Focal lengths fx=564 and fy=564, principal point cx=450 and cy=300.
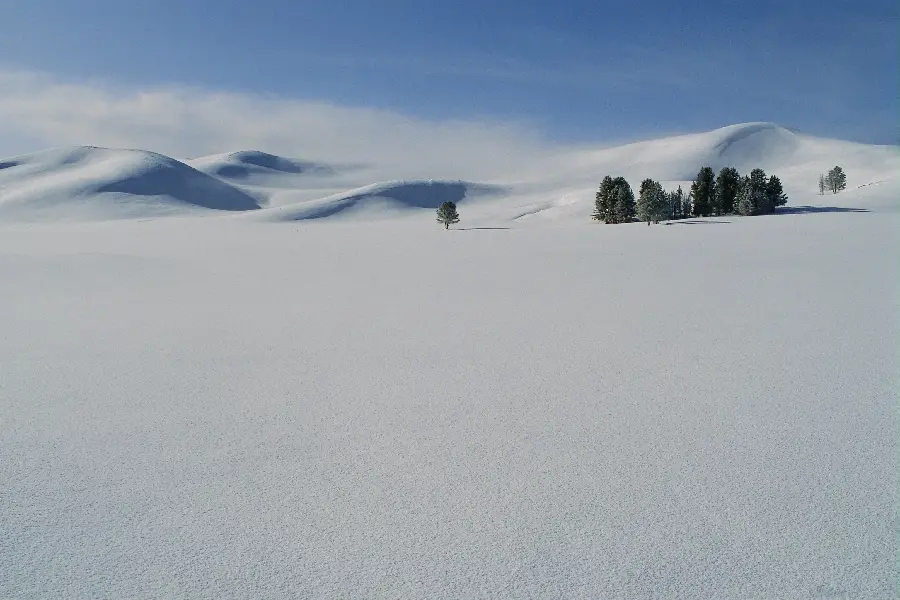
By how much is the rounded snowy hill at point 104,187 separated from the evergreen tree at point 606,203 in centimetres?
9800

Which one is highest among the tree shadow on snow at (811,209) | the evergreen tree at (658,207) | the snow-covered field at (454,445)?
the evergreen tree at (658,207)

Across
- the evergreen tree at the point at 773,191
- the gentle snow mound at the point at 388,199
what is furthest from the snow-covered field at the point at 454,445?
the gentle snow mound at the point at 388,199

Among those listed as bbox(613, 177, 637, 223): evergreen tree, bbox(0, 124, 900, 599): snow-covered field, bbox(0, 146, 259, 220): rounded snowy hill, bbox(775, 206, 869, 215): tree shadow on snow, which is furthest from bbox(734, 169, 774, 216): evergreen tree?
bbox(0, 146, 259, 220): rounded snowy hill

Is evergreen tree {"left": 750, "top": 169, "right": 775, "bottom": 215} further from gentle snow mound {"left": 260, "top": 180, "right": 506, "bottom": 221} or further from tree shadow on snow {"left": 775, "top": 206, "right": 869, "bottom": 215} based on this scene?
gentle snow mound {"left": 260, "top": 180, "right": 506, "bottom": 221}

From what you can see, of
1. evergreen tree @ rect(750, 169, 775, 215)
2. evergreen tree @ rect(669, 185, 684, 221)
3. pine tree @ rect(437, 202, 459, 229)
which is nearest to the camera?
evergreen tree @ rect(750, 169, 775, 215)

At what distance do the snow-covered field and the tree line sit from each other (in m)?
46.1

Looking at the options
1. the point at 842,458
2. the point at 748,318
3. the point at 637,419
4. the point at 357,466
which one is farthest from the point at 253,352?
the point at 748,318

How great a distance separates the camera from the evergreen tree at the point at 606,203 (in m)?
61.8

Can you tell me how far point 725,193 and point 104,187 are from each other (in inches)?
5507

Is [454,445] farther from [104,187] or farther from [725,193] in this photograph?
[104,187]

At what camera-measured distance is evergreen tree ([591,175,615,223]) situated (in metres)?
61.8

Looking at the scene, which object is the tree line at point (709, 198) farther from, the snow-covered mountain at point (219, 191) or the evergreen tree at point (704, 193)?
the snow-covered mountain at point (219, 191)

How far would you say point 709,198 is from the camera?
62531 millimetres

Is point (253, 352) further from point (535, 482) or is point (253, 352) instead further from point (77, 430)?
point (535, 482)
